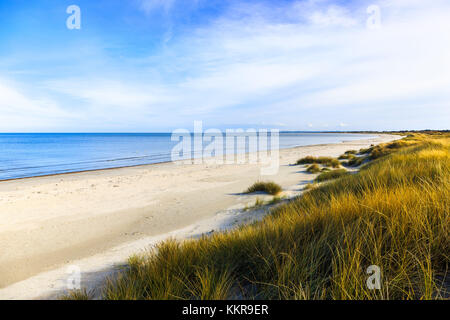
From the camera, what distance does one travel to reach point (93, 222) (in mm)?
6645

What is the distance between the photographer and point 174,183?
1250 cm

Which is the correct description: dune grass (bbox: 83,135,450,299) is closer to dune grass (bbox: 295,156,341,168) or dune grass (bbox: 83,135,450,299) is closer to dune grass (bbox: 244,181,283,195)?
dune grass (bbox: 244,181,283,195)

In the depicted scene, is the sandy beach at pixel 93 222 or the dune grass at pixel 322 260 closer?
the dune grass at pixel 322 260

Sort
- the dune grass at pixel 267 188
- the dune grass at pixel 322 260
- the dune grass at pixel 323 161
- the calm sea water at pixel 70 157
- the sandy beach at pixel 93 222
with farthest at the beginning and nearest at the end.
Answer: the calm sea water at pixel 70 157
the dune grass at pixel 323 161
the dune grass at pixel 267 188
the sandy beach at pixel 93 222
the dune grass at pixel 322 260

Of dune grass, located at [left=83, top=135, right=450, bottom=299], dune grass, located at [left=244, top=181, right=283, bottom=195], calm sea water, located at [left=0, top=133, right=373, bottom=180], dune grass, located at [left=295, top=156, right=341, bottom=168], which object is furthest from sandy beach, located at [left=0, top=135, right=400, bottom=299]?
calm sea water, located at [left=0, top=133, right=373, bottom=180]

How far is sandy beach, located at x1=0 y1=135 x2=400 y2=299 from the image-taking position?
405cm

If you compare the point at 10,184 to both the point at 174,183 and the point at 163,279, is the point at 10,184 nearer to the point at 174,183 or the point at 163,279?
the point at 174,183

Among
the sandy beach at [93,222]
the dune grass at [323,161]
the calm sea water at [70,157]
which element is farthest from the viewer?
the calm sea water at [70,157]

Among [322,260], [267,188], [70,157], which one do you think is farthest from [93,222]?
[70,157]

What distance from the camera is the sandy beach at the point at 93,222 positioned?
160 inches

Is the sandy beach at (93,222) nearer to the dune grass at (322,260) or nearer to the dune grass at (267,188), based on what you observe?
the dune grass at (267,188)

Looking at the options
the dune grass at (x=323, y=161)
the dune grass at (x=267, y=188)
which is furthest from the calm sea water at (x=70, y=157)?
→ the dune grass at (x=267, y=188)
